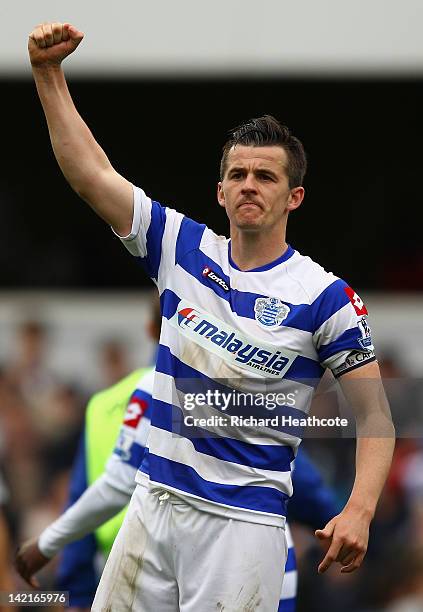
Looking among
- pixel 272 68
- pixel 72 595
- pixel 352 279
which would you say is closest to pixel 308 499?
pixel 72 595

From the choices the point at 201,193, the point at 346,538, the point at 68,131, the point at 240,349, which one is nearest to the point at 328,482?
the point at 240,349

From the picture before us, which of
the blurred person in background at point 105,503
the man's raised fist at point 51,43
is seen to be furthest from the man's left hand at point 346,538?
the man's raised fist at point 51,43

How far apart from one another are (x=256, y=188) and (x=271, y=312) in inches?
17.2

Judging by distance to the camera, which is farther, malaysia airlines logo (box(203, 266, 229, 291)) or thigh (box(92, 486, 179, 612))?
malaysia airlines logo (box(203, 266, 229, 291))

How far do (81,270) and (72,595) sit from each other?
8485mm

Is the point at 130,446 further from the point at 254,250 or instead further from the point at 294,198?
the point at 294,198

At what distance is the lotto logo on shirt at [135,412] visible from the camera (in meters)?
5.67

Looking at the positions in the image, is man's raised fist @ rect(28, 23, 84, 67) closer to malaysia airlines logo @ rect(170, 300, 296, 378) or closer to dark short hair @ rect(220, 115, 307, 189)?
dark short hair @ rect(220, 115, 307, 189)

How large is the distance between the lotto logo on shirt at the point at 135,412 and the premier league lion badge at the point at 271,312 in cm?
135

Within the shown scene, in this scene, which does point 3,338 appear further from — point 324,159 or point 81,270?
point 324,159

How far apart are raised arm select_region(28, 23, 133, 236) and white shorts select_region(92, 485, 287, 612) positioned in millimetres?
1036

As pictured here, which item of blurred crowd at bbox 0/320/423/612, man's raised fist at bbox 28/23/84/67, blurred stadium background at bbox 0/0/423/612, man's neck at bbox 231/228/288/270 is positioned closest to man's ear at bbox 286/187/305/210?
man's neck at bbox 231/228/288/270

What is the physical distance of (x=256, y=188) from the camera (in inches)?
179

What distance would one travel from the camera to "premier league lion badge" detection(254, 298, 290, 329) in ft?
14.7
